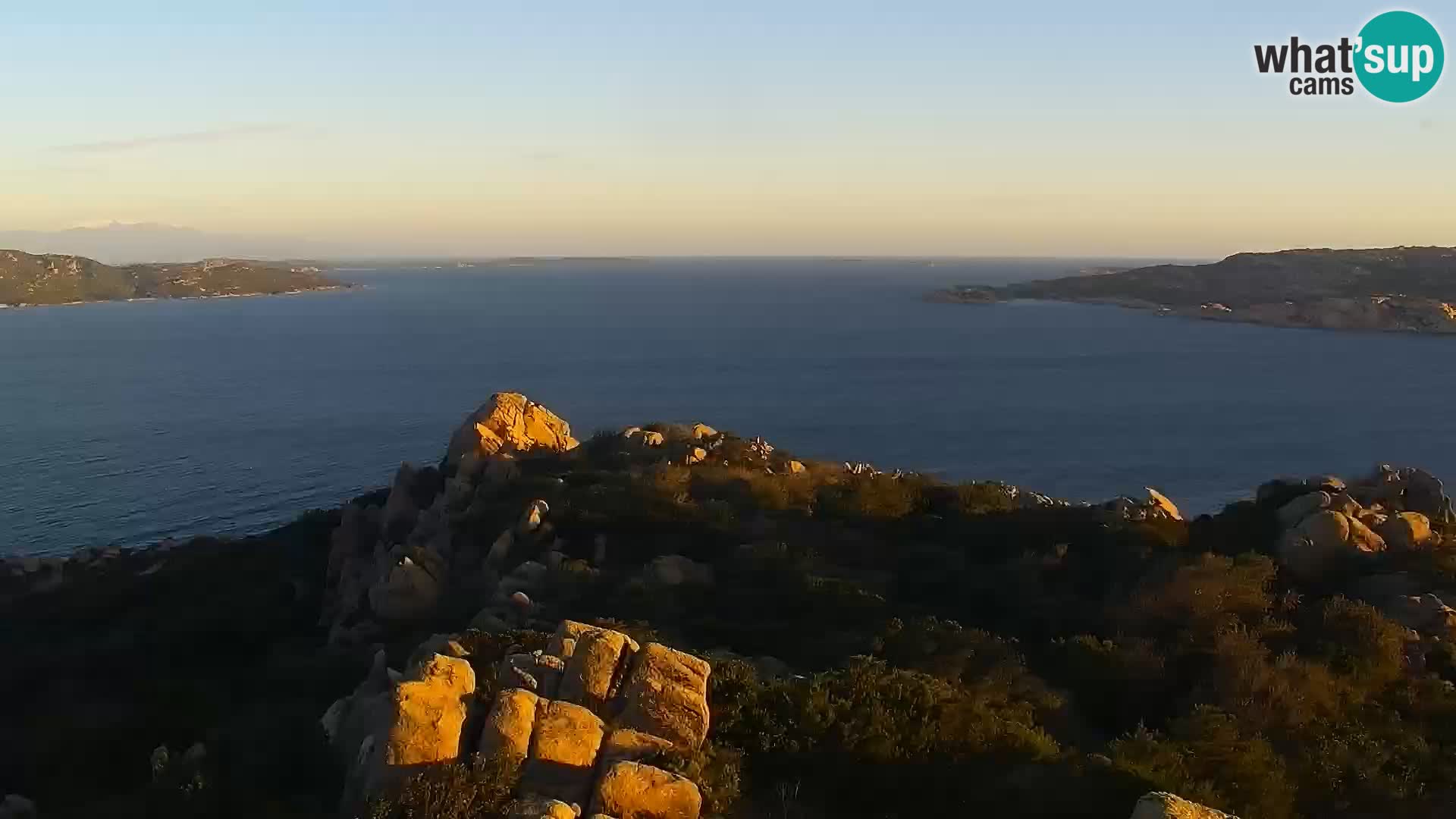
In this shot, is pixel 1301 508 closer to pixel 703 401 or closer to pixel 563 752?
pixel 563 752

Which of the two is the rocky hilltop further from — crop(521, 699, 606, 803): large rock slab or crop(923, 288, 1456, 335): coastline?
crop(923, 288, 1456, 335): coastline

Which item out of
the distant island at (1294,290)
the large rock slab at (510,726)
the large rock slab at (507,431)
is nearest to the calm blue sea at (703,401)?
the distant island at (1294,290)

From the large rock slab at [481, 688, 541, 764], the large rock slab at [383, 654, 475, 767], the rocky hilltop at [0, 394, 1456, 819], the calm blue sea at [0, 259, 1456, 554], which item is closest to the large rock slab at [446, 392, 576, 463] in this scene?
the rocky hilltop at [0, 394, 1456, 819]

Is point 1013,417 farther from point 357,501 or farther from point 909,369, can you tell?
point 357,501

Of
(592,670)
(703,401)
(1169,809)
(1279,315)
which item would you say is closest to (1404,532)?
(1169,809)

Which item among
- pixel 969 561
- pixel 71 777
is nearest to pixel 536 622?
pixel 71 777

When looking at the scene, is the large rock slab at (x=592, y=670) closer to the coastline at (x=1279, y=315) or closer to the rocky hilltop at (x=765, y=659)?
the rocky hilltop at (x=765, y=659)

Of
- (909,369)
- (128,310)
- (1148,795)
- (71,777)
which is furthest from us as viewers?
(128,310)
